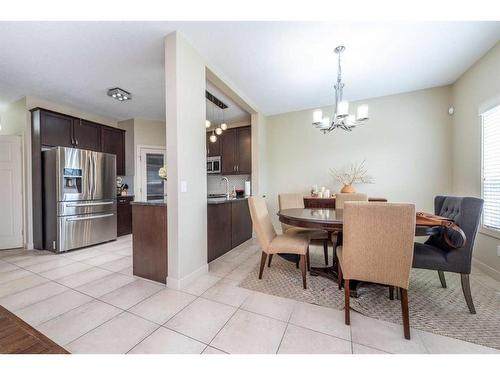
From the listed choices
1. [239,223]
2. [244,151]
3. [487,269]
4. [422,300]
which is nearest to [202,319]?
[422,300]

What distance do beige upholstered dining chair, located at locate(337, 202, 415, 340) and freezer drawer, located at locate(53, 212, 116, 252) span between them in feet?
13.2

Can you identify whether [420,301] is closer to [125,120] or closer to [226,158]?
[226,158]

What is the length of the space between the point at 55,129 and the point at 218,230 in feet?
11.0

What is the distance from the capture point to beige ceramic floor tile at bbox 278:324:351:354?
4.13ft

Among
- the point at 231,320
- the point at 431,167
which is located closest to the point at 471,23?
the point at 431,167

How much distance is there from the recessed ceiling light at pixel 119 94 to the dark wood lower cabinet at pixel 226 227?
8.10ft

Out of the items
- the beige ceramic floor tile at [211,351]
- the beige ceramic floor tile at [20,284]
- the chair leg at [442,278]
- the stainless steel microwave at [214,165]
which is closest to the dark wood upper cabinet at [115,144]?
the stainless steel microwave at [214,165]

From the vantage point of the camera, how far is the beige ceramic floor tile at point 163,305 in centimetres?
160

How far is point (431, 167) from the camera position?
10.9 ft

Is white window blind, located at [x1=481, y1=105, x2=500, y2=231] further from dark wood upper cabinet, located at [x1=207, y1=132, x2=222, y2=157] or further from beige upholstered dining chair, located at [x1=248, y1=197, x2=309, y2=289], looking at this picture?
dark wood upper cabinet, located at [x1=207, y1=132, x2=222, y2=157]

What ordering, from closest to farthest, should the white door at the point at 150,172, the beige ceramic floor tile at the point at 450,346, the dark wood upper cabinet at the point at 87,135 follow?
1. the beige ceramic floor tile at the point at 450,346
2. the dark wood upper cabinet at the point at 87,135
3. the white door at the point at 150,172

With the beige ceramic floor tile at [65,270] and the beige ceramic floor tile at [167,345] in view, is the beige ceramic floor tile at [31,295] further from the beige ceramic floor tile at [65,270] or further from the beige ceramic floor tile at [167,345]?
the beige ceramic floor tile at [167,345]

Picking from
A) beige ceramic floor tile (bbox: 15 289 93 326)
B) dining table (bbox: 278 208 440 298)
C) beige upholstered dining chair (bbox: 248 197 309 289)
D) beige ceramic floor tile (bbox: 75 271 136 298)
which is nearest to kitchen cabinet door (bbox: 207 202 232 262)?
beige upholstered dining chair (bbox: 248 197 309 289)
